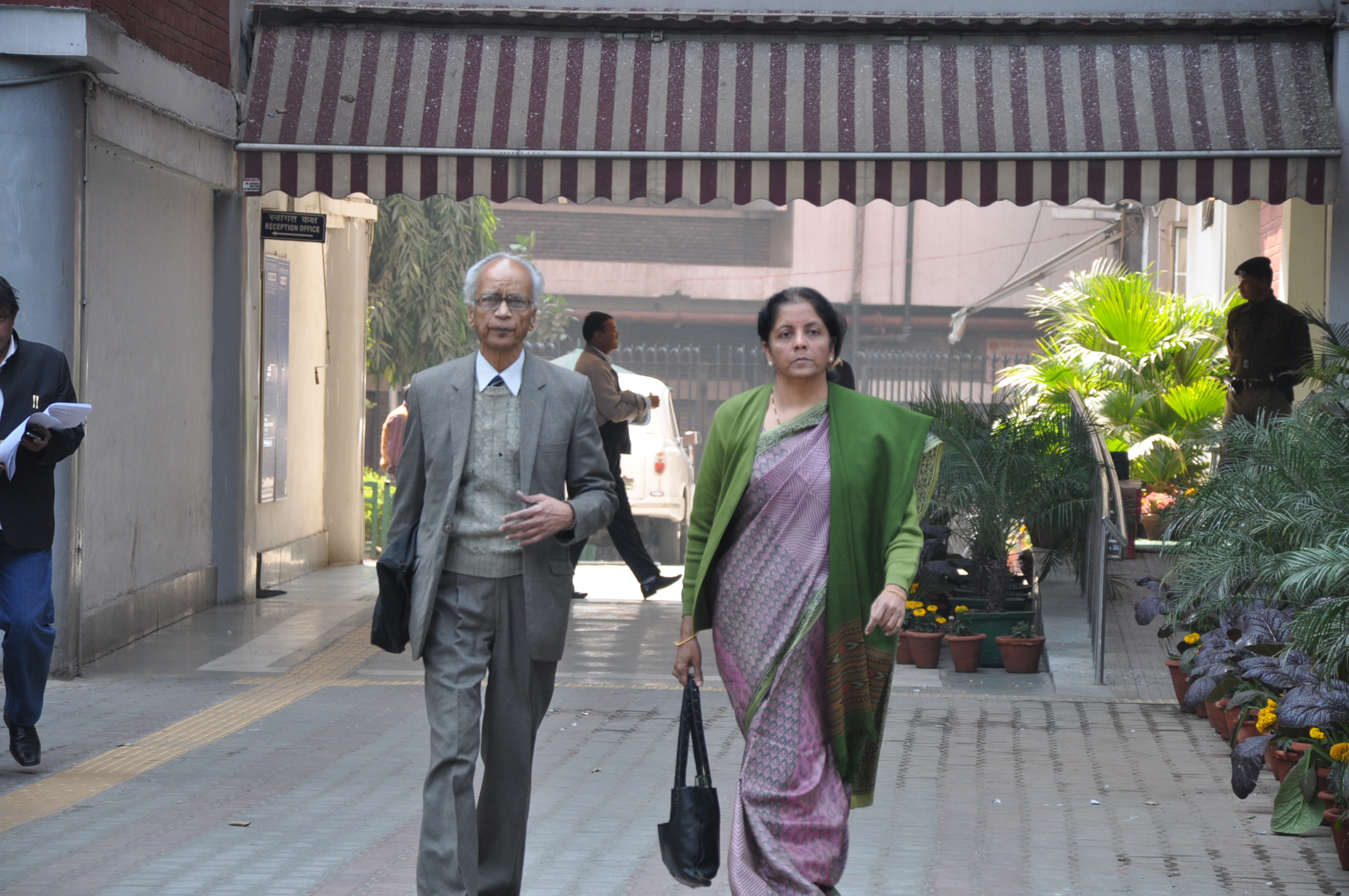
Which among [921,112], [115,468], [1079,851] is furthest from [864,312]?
[1079,851]

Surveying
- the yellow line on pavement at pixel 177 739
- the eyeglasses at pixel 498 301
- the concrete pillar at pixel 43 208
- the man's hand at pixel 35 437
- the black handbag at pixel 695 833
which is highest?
the concrete pillar at pixel 43 208

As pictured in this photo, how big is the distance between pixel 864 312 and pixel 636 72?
20.2m

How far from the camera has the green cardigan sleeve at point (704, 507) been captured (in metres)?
4.26

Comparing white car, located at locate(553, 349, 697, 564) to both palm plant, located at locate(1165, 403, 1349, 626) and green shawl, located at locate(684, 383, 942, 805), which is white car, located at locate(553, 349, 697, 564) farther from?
green shawl, located at locate(684, 383, 942, 805)

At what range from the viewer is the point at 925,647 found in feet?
29.2

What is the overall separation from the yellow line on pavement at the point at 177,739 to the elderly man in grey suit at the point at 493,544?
83.3 inches

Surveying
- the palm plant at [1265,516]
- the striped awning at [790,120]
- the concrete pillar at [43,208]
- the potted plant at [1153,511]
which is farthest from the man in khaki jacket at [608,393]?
the potted plant at [1153,511]

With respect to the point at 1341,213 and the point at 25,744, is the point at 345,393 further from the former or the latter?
the point at 1341,213

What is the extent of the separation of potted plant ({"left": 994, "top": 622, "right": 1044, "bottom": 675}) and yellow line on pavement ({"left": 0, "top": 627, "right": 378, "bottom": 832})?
356 cm

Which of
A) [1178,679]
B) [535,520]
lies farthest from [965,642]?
[535,520]

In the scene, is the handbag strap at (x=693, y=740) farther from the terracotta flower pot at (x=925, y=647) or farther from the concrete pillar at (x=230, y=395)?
the concrete pillar at (x=230, y=395)

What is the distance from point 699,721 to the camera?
4.16 meters

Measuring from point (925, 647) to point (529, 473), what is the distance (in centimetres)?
503

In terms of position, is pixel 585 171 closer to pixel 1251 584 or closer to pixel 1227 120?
pixel 1227 120
